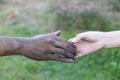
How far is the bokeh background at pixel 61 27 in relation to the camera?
4680 millimetres

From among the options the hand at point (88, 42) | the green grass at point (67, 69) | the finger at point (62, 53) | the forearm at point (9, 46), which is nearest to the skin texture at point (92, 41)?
the hand at point (88, 42)

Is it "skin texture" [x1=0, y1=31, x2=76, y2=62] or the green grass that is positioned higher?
"skin texture" [x1=0, y1=31, x2=76, y2=62]

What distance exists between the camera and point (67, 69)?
4.78 m

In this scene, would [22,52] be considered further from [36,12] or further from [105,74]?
[36,12]

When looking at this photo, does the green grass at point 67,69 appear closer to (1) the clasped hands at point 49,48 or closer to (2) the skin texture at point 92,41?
(2) the skin texture at point 92,41

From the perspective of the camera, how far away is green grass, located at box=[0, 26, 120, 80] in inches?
182

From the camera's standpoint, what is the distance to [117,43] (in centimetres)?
367

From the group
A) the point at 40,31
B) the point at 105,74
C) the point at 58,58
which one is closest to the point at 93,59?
the point at 105,74

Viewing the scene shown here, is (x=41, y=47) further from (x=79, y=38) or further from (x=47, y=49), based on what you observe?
(x=79, y=38)

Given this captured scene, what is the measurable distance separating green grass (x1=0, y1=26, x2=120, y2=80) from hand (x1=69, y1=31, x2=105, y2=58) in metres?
1.00

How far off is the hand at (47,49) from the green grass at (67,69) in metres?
1.31

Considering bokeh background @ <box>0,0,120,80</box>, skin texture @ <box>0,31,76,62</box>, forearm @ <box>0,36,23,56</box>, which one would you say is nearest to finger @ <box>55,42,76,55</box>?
skin texture @ <box>0,31,76,62</box>

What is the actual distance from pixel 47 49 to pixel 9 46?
10.3 inches

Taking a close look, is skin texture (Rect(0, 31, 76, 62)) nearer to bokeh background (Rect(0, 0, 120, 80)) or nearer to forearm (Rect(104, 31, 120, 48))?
forearm (Rect(104, 31, 120, 48))
